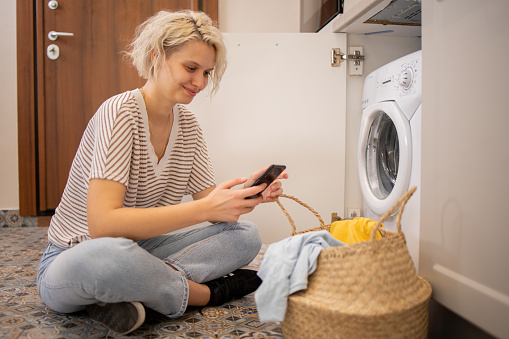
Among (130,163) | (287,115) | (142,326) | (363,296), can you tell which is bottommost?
(142,326)

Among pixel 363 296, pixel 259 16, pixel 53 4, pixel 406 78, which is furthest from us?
pixel 259 16

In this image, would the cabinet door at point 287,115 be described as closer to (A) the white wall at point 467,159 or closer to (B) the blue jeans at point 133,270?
(B) the blue jeans at point 133,270

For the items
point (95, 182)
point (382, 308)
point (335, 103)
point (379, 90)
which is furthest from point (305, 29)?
point (382, 308)

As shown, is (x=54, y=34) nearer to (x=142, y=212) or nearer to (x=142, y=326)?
(x=142, y=212)

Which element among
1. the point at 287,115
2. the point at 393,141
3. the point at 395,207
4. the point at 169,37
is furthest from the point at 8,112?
the point at 395,207

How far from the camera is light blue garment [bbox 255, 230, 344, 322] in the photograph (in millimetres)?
815

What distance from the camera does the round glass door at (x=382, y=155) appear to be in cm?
158

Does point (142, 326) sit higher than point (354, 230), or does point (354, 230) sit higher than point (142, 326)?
point (354, 230)

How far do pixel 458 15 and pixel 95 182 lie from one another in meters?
0.86

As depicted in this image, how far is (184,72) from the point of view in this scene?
3.51 feet

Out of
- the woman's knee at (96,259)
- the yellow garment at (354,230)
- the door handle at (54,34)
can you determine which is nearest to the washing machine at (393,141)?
the yellow garment at (354,230)

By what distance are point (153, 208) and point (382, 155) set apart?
1.00m

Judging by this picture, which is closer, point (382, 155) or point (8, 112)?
point (382, 155)

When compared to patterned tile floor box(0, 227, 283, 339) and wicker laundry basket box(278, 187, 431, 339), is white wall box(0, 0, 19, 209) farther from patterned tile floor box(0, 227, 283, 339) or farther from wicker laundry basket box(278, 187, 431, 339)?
wicker laundry basket box(278, 187, 431, 339)
